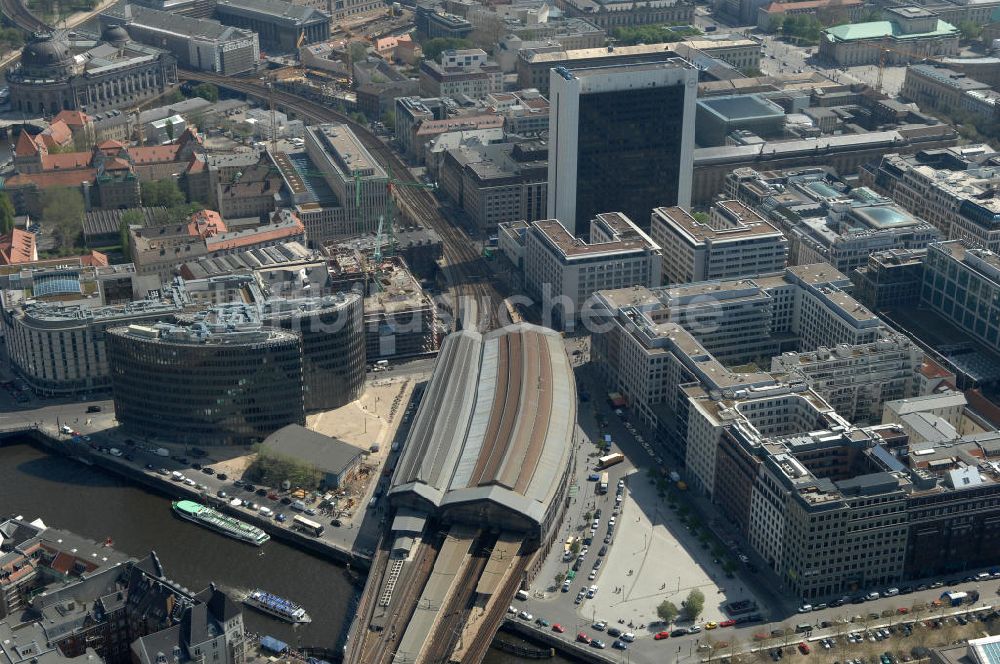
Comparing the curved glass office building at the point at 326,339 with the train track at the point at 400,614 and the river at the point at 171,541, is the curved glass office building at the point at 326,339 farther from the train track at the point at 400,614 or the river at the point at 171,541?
the train track at the point at 400,614

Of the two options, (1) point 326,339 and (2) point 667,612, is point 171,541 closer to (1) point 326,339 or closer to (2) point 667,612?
(1) point 326,339

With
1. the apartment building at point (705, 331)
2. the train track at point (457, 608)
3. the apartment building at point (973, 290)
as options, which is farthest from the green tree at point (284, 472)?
the apartment building at point (973, 290)

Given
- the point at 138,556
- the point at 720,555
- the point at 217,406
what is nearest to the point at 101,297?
the point at 217,406

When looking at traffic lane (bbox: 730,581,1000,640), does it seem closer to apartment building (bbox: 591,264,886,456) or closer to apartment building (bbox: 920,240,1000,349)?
apartment building (bbox: 591,264,886,456)

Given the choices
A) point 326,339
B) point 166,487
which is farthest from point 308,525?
point 326,339

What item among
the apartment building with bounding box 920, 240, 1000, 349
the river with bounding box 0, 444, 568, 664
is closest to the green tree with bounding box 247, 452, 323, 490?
the river with bounding box 0, 444, 568, 664

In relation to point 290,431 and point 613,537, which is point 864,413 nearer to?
point 613,537
